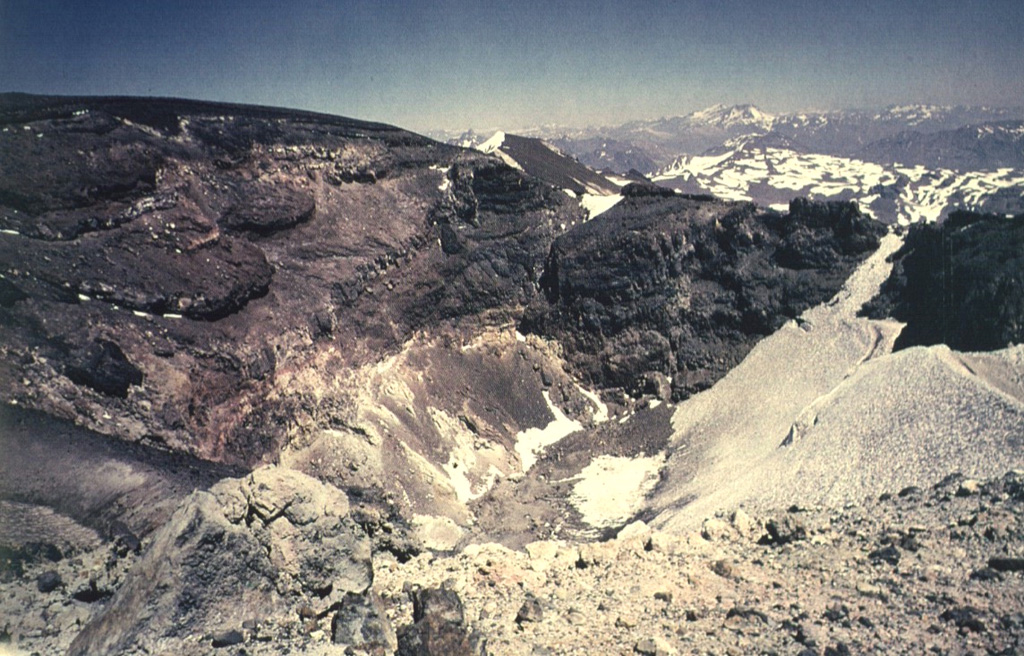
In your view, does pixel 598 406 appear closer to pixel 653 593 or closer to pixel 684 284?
pixel 684 284

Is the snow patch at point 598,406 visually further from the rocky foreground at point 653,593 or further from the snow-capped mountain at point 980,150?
the snow-capped mountain at point 980,150

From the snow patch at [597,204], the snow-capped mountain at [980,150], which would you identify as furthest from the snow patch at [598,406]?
the snow-capped mountain at [980,150]

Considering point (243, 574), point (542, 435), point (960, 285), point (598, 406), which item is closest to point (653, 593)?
point (243, 574)

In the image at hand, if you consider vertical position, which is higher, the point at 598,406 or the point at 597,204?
the point at 597,204

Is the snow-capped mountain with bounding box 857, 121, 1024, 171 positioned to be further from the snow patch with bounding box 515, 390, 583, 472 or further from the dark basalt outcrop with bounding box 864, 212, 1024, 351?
the snow patch with bounding box 515, 390, 583, 472

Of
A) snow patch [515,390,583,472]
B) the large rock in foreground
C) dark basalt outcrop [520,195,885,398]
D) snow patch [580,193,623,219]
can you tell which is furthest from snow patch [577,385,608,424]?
the large rock in foreground
